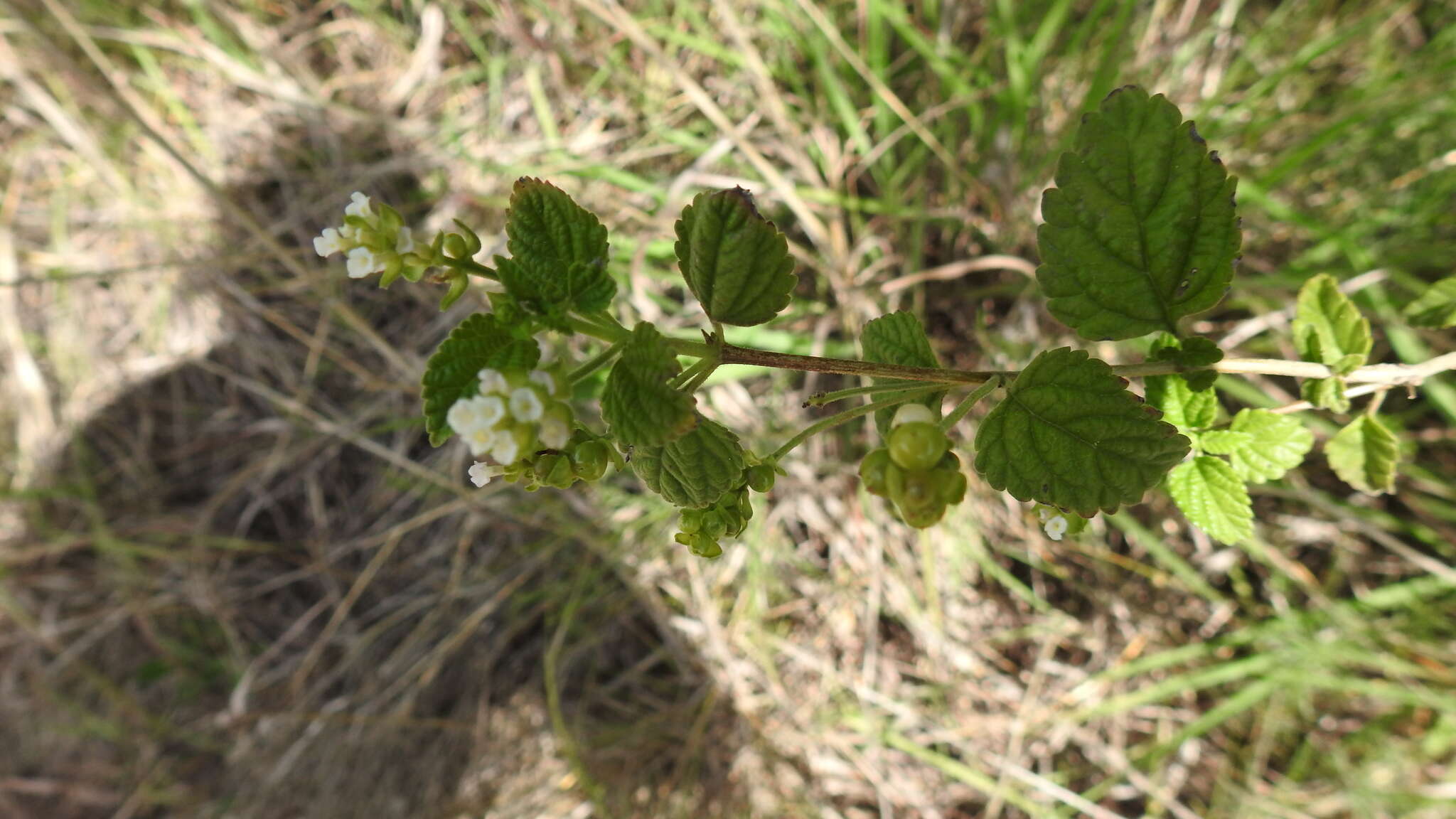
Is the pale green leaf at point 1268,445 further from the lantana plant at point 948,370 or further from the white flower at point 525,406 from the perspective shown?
the white flower at point 525,406

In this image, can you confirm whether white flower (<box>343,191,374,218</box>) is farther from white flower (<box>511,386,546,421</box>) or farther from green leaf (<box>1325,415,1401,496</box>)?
green leaf (<box>1325,415,1401,496</box>)

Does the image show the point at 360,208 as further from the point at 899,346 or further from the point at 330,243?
the point at 899,346

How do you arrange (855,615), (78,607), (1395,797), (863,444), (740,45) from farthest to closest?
(78,607), (855,615), (863,444), (1395,797), (740,45)

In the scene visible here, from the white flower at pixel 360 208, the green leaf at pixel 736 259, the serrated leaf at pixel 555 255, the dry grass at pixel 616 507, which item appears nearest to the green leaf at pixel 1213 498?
the green leaf at pixel 736 259

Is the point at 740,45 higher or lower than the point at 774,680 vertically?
higher

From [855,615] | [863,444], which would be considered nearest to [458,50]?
[863,444]

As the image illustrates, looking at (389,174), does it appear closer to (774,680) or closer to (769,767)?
(774,680)
